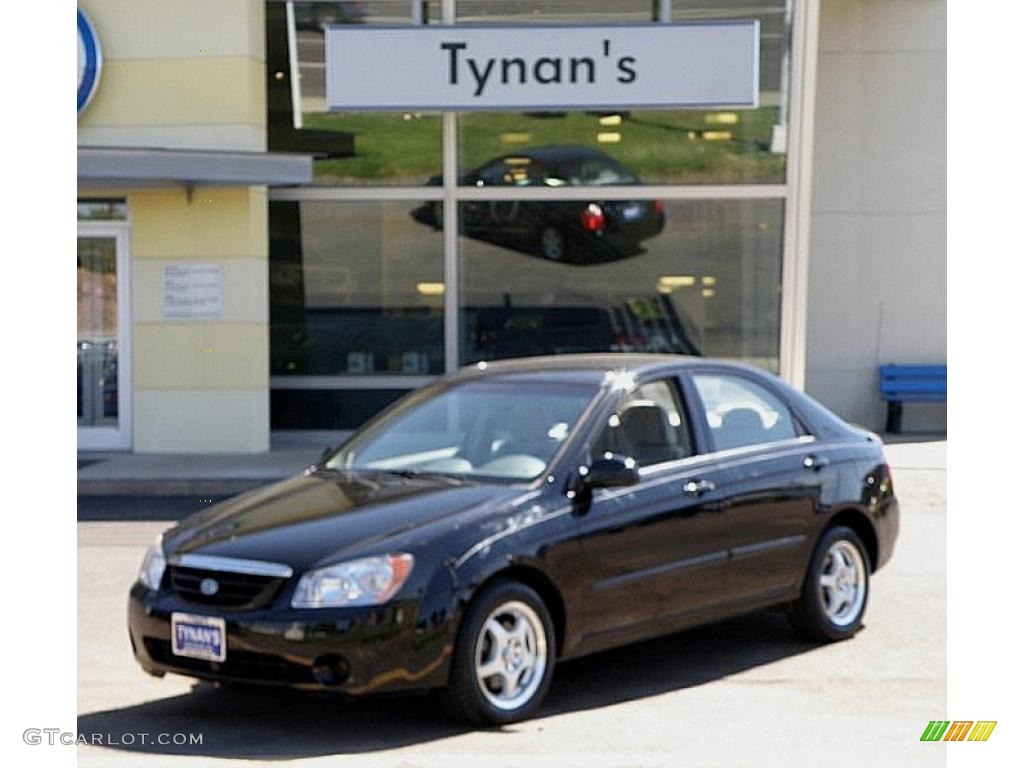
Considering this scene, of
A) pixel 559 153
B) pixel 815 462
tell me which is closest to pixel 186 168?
pixel 559 153

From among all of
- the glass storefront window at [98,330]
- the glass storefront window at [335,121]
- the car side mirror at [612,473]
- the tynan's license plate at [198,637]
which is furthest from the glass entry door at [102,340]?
the car side mirror at [612,473]

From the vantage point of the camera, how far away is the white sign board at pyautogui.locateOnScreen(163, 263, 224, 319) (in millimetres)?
15930

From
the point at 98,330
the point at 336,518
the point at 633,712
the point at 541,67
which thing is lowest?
the point at 633,712

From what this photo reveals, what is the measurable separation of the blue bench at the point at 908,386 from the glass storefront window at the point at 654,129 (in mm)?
3701

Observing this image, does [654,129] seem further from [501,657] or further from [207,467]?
[501,657]

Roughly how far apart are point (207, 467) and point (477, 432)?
795 cm

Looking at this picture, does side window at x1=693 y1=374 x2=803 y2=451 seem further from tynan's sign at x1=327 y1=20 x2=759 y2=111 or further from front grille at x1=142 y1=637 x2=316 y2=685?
tynan's sign at x1=327 y1=20 x2=759 y2=111

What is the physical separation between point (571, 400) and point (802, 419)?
5.21ft

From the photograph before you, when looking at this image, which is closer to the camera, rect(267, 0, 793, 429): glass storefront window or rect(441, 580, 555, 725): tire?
rect(441, 580, 555, 725): tire

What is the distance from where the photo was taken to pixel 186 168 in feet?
49.8

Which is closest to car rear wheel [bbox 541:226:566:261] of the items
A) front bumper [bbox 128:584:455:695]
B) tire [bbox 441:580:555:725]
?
tire [bbox 441:580:555:725]

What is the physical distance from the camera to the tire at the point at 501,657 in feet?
20.6
